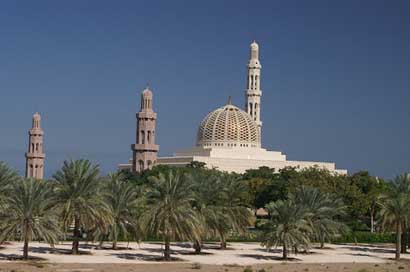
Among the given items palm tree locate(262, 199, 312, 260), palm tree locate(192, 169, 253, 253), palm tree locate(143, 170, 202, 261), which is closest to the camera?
palm tree locate(143, 170, 202, 261)

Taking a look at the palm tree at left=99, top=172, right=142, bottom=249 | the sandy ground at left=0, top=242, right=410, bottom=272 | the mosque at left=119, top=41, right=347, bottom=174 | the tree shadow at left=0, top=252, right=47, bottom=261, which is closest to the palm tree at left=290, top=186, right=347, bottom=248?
the sandy ground at left=0, top=242, right=410, bottom=272

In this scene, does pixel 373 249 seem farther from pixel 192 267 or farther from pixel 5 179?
pixel 5 179

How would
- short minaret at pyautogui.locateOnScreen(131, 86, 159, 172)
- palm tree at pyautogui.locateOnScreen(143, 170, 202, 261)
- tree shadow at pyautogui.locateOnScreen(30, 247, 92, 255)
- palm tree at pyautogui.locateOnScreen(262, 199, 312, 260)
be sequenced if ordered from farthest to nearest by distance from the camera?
short minaret at pyautogui.locateOnScreen(131, 86, 159, 172) → tree shadow at pyautogui.locateOnScreen(30, 247, 92, 255) → palm tree at pyautogui.locateOnScreen(262, 199, 312, 260) → palm tree at pyautogui.locateOnScreen(143, 170, 202, 261)

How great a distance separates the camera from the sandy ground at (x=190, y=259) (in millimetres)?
40781

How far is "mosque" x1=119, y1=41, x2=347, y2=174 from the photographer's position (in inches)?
3858

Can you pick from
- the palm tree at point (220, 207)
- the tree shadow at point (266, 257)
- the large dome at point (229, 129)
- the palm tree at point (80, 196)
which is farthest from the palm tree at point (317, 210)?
the large dome at point (229, 129)

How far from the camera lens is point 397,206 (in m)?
50.4

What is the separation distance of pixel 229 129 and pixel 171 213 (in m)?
64.0

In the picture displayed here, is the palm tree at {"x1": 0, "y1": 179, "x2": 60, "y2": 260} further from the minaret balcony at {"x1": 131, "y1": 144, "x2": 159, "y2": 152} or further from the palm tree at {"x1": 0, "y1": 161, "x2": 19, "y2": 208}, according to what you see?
the minaret balcony at {"x1": 131, "y1": 144, "x2": 159, "y2": 152}

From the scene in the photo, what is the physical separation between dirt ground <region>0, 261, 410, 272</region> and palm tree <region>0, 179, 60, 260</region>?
210cm

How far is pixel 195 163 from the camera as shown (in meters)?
94.2

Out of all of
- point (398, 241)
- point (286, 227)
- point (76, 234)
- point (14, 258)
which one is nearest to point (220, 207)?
point (286, 227)

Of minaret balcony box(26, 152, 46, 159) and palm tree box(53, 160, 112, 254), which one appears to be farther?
minaret balcony box(26, 152, 46, 159)

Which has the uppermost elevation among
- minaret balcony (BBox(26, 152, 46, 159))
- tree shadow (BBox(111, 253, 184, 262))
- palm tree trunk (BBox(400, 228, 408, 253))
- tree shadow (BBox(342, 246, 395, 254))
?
minaret balcony (BBox(26, 152, 46, 159))
